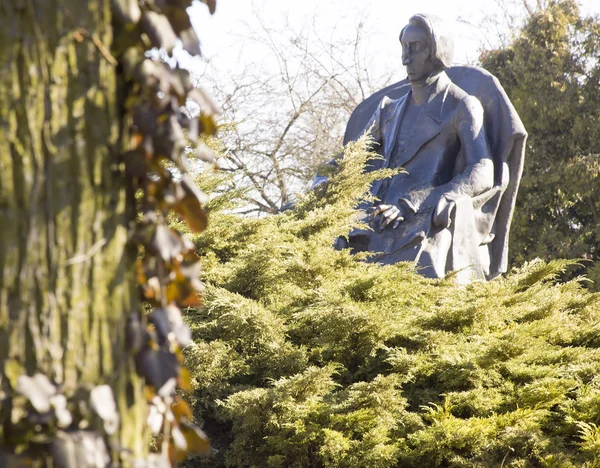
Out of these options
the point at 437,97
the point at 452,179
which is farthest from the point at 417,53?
the point at 452,179

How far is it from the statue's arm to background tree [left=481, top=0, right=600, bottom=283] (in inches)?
330

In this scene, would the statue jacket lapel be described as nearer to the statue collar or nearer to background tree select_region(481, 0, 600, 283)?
the statue collar

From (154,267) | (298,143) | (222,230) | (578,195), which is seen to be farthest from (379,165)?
(298,143)

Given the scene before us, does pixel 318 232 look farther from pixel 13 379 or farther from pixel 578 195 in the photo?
pixel 578 195

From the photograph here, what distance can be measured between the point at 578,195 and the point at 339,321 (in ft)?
40.9

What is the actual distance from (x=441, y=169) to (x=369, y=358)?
3.23 metres

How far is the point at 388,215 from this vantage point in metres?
7.16

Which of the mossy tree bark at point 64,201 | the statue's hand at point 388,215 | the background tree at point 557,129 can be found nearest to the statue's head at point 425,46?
the statue's hand at point 388,215

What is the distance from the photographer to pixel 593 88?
1659 cm

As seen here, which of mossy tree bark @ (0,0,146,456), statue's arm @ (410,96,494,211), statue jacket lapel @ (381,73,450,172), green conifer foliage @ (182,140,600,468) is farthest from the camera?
statue jacket lapel @ (381,73,450,172)

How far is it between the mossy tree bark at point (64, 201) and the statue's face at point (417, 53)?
245 inches

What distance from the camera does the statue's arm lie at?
24.0 ft

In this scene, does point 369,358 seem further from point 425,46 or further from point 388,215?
point 425,46

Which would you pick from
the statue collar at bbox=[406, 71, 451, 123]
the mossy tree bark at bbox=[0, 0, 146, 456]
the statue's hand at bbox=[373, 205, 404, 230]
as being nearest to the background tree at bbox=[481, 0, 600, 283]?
the statue collar at bbox=[406, 71, 451, 123]
